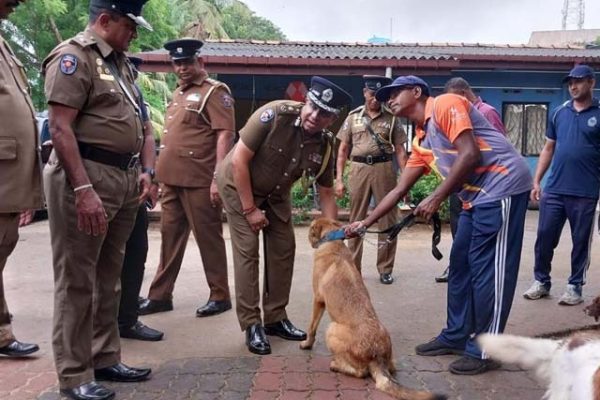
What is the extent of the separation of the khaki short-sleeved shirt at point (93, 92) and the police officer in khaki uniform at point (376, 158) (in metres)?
3.23

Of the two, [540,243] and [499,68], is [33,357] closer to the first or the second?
[540,243]

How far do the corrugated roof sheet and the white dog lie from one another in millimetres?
9400

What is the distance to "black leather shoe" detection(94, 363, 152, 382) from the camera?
3.46 meters

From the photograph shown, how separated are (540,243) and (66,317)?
13.8 ft

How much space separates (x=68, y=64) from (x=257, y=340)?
215 cm

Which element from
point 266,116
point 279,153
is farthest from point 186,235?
point 266,116

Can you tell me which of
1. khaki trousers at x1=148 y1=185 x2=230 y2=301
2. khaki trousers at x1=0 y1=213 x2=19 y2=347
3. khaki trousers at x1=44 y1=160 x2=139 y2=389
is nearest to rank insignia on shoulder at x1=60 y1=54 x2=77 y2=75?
khaki trousers at x1=44 y1=160 x2=139 y2=389

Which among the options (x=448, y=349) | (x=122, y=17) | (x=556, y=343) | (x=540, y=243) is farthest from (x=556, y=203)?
(x=122, y=17)

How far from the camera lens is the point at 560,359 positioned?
245 cm

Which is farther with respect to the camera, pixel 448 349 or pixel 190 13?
pixel 190 13

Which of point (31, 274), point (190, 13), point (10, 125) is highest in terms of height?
point (190, 13)

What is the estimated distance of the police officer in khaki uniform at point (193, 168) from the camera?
475 cm

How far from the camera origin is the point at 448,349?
3.98 meters

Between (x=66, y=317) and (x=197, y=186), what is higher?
(x=197, y=186)
